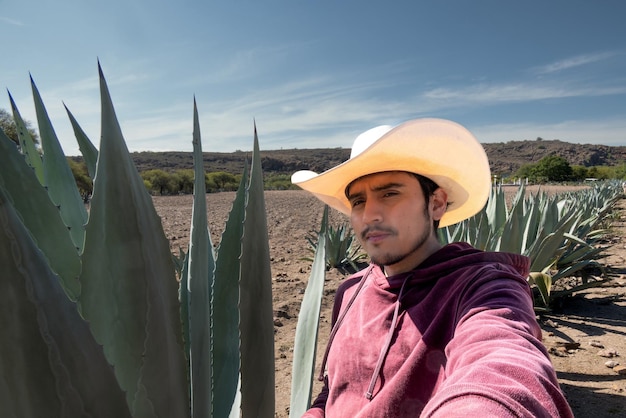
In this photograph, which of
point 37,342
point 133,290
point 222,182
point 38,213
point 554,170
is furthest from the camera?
point 554,170

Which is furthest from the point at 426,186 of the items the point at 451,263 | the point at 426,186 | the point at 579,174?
the point at 579,174

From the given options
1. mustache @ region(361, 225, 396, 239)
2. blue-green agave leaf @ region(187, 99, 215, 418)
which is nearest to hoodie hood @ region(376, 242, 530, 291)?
mustache @ region(361, 225, 396, 239)

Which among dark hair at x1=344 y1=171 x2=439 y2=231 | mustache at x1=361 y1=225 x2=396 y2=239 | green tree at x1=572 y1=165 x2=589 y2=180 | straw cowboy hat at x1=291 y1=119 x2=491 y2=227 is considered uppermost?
straw cowboy hat at x1=291 y1=119 x2=491 y2=227

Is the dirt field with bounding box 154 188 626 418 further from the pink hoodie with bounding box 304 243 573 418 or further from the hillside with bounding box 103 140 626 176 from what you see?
the hillside with bounding box 103 140 626 176

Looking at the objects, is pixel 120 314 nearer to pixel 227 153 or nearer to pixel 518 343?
pixel 518 343

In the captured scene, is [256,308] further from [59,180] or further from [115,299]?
[59,180]

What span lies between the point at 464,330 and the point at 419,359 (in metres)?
0.22

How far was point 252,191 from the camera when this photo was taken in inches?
30.2

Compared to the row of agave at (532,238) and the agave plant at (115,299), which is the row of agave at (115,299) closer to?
the agave plant at (115,299)

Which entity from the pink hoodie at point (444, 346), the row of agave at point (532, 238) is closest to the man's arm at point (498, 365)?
the pink hoodie at point (444, 346)

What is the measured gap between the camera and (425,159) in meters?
1.33

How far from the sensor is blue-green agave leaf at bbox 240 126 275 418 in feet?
2.50

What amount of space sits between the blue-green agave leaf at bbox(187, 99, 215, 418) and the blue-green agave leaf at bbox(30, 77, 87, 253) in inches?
14.1

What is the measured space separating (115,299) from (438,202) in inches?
43.9
